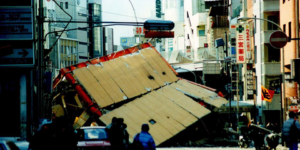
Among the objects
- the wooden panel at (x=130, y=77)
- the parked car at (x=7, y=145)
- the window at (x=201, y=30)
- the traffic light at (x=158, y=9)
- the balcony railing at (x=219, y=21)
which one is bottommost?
the parked car at (x=7, y=145)

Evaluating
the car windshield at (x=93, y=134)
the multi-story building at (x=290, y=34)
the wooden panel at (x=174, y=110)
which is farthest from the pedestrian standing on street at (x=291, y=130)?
the multi-story building at (x=290, y=34)

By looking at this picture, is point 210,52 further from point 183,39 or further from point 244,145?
point 244,145

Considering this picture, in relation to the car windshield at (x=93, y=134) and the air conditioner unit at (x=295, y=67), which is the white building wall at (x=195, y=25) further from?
the car windshield at (x=93, y=134)

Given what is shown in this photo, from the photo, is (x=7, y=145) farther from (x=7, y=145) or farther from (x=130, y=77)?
(x=130, y=77)

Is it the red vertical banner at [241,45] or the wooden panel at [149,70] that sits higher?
the red vertical banner at [241,45]

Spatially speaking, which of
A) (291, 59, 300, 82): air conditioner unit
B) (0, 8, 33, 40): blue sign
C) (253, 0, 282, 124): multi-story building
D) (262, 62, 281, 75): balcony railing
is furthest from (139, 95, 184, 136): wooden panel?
(262, 62, 281, 75): balcony railing

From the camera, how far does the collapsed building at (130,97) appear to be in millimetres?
30750

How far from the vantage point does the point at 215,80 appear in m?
73.2

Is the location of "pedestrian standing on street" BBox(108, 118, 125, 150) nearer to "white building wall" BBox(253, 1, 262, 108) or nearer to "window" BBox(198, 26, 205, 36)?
"white building wall" BBox(253, 1, 262, 108)

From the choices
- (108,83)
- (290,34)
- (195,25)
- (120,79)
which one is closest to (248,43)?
(290,34)

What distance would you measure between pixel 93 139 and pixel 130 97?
10.9 metres

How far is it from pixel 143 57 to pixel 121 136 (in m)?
16.6

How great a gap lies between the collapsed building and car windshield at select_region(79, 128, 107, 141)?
7.84m

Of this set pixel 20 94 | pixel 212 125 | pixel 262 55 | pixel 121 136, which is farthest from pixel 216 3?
pixel 121 136
